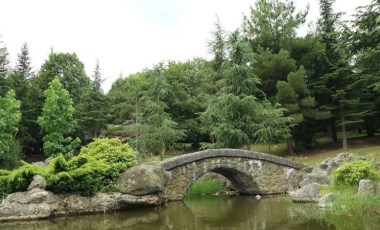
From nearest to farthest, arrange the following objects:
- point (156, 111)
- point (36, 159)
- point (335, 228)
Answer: point (335, 228), point (156, 111), point (36, 159)

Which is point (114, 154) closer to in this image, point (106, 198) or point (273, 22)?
point (106, 198)

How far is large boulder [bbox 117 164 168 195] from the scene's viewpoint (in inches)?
580

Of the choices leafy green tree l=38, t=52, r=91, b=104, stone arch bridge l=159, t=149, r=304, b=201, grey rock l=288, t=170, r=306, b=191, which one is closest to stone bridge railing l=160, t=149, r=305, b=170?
stone arch bridge l=159, t=149, r=304, b=201

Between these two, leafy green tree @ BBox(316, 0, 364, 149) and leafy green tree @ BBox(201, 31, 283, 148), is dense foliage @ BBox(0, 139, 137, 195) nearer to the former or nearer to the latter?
leafy green tree @ BBox(201, 31, 283, 148)

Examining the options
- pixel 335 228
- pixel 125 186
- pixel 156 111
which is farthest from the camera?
pixel 156 111

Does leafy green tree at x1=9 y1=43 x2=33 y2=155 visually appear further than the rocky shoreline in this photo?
Yes

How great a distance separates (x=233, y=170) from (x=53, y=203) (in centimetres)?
794

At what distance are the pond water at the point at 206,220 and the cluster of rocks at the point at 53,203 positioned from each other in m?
0.38

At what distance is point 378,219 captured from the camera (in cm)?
1046

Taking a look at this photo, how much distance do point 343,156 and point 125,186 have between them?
9.83 meters

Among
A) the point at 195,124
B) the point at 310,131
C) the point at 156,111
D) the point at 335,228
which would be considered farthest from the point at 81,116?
the point at 335,228

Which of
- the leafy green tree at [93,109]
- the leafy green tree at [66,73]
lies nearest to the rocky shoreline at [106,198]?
the leafy green tree at [93,109]

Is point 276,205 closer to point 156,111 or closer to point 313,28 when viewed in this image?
point 156,111

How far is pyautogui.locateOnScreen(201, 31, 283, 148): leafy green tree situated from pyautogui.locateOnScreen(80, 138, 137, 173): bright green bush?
26.2 feet
